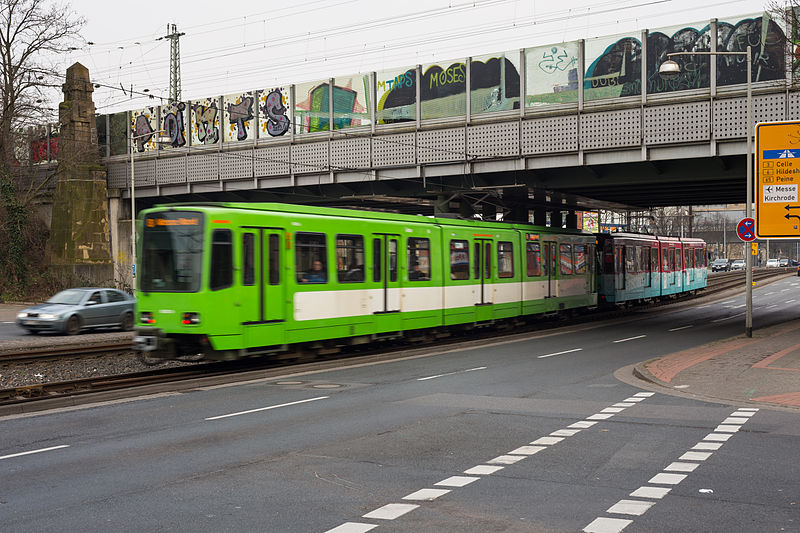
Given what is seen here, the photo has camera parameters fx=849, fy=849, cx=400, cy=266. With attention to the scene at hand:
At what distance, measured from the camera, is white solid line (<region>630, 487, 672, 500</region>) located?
7.32m

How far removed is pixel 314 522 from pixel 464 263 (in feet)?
59.0

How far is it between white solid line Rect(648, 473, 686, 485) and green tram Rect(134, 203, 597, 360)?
1006 centimetres

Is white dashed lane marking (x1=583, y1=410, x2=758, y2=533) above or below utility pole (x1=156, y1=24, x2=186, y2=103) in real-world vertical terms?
below

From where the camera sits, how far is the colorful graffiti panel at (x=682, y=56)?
85.5 feet

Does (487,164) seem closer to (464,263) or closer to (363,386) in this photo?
(464,263)

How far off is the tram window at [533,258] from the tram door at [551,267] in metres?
0.58

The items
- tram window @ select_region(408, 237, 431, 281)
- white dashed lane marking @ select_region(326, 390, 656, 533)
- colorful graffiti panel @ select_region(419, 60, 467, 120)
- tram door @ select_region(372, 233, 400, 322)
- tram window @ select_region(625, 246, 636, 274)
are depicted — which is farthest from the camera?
tram window @ select_region(625, 246, 636, 274)

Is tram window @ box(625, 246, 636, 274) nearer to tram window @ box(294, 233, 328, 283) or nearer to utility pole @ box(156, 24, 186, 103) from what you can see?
tram window @ box(294, 233, 328, 283)

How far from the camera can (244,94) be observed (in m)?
38.2

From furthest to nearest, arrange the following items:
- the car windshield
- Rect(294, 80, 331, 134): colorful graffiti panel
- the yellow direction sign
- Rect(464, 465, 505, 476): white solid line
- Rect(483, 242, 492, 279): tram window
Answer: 1. Rect(294, 80, 331, 134): colorful graffiti panel
2. the car windshield
3. Rect(483, 242, 492, 279): tram window
4. the yellow direction sign
5. Rect(464, 465, 505, 476): white solid line

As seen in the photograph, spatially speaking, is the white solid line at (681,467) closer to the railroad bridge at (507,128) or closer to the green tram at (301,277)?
the green tram at (301,277)

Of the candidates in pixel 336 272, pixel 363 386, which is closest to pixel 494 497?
pixel 363 386

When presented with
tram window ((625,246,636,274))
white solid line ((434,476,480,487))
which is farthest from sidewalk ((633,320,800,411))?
tram window ((625,246,636,274))

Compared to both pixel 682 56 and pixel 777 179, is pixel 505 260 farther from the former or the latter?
pixel 777 179
